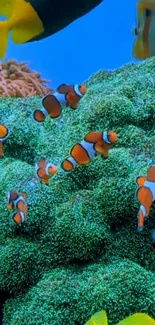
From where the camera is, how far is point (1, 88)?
11.9ft

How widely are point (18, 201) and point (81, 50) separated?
97.4 inches

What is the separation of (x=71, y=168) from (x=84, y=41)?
2367mm

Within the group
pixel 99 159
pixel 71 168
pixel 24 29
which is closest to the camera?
pixel 24 29

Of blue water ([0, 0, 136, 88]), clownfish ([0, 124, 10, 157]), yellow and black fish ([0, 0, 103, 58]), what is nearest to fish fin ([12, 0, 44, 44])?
yellow and black fish ([0, 0, 103, 58])

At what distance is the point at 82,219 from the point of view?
1.84 meters

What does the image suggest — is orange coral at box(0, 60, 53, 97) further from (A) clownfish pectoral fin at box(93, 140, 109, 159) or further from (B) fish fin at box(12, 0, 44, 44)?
(B) fish fin at box(12, 0, 44, 44)

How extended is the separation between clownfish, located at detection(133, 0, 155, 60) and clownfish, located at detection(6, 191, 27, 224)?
4.09ft

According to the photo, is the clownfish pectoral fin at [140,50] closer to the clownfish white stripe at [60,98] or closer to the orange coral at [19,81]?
the clownfish white stripe at [60,98]

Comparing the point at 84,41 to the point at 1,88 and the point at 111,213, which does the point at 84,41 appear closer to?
the point at 1,88

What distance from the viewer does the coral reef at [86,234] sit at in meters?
1.67

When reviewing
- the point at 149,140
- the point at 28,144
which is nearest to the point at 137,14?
the point at 149,140

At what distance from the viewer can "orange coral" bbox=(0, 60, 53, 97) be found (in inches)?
145

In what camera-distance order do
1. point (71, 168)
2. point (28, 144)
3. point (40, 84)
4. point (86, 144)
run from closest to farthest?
point (86, 144)
point (71, 168)
point (28, 144)
point (40, 84)

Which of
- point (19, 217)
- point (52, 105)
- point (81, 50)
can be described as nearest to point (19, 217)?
point (19, 217)
